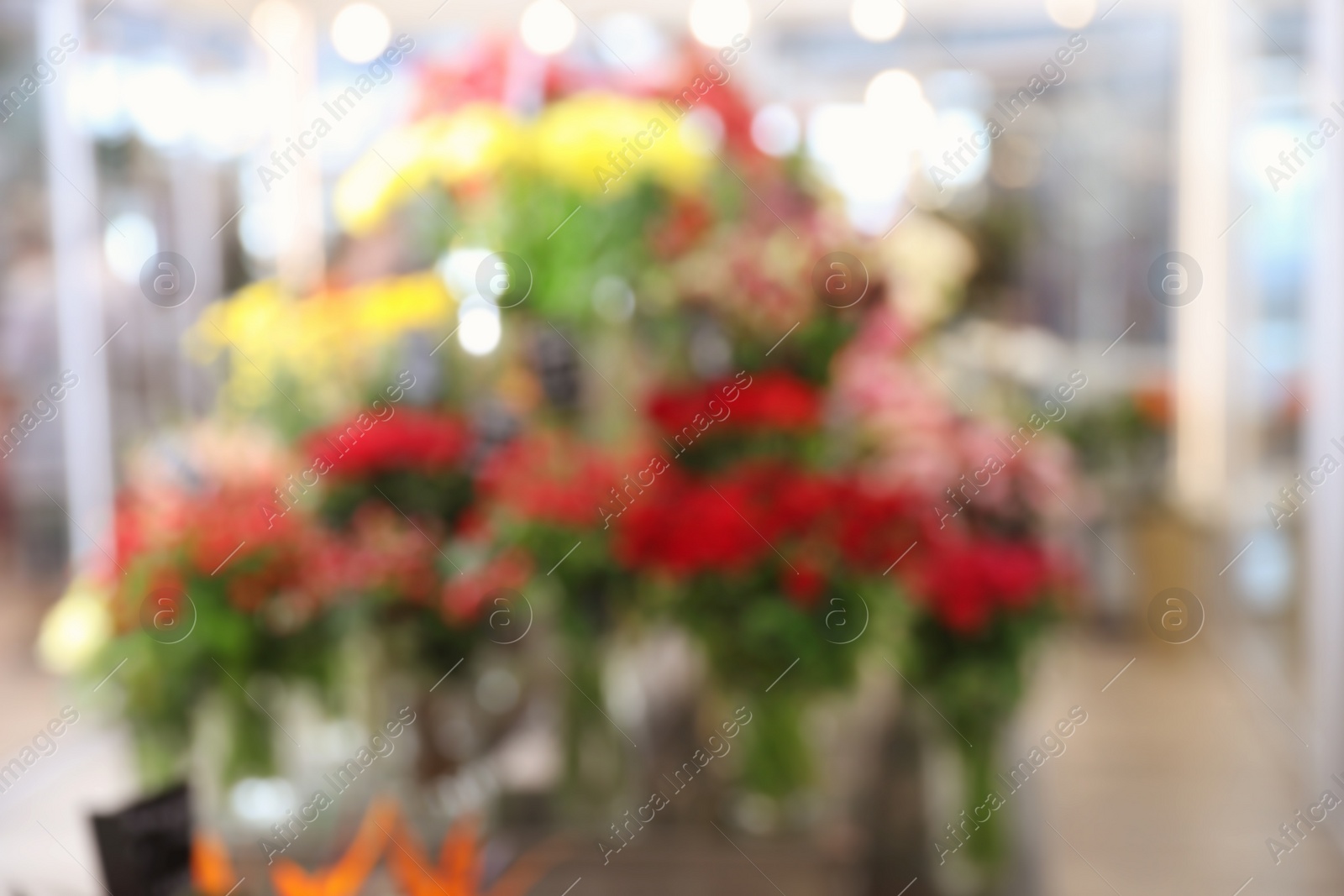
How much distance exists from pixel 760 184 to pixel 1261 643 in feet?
10.9

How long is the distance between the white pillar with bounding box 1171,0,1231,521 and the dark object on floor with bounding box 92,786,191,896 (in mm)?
5045

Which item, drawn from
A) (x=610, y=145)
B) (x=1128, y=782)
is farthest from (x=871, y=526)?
(x=1128, y=782)

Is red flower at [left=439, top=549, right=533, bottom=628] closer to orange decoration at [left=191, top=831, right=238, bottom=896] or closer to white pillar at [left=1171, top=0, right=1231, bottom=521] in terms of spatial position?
orange decoration at [left=191, top=831, right=238, bottom=896]

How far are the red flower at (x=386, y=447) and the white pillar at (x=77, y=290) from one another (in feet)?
7.60

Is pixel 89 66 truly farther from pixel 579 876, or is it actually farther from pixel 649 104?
pixel 579 876

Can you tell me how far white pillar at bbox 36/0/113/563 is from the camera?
404cm

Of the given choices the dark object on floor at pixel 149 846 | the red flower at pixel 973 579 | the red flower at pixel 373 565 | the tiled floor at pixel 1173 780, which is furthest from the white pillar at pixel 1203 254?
the dark object on floor at pixel 149 846

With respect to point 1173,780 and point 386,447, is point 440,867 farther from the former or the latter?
point 1173,780

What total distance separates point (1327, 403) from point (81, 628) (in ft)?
9.91

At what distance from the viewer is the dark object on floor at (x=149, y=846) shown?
1.21 metres

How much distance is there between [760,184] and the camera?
92.8 inches

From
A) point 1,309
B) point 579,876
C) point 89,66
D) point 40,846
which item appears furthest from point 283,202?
point 579,876

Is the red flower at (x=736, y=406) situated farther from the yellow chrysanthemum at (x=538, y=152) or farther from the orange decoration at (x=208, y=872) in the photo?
the orange decoration at (x=208, y=872)

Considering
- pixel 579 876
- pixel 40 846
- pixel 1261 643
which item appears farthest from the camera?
pixel 1261 643
